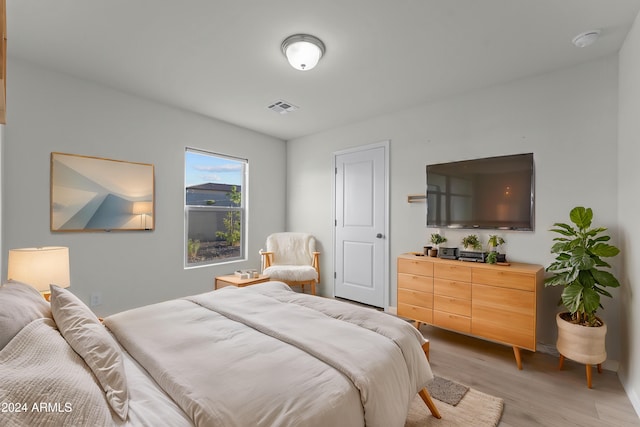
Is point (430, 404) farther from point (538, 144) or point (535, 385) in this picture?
point (538, 144)

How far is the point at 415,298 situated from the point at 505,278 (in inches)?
34.4

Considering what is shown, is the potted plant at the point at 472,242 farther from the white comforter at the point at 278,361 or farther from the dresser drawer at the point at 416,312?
the white comforter at the point at 278,361

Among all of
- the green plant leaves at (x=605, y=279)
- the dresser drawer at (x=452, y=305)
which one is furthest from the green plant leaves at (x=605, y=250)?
the dresser drawer at (x=452, y=305)

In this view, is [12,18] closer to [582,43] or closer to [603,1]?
[603,1]

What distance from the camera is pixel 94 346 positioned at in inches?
45.1

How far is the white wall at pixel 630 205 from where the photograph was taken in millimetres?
1982

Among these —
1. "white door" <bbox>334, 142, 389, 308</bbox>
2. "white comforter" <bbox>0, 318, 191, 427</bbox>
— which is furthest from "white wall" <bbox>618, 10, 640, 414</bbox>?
"white comforter" <bbox>0, 318, 191, 427</bbox>

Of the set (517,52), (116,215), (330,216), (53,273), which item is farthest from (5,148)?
(517,52)

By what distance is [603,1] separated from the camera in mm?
1878

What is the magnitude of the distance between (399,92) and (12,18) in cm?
322

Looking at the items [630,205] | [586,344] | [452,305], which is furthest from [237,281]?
[630,205]

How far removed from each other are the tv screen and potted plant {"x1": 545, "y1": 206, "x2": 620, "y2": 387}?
54cm

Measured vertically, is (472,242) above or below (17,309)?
above

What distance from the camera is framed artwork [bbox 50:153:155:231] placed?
2836mm
